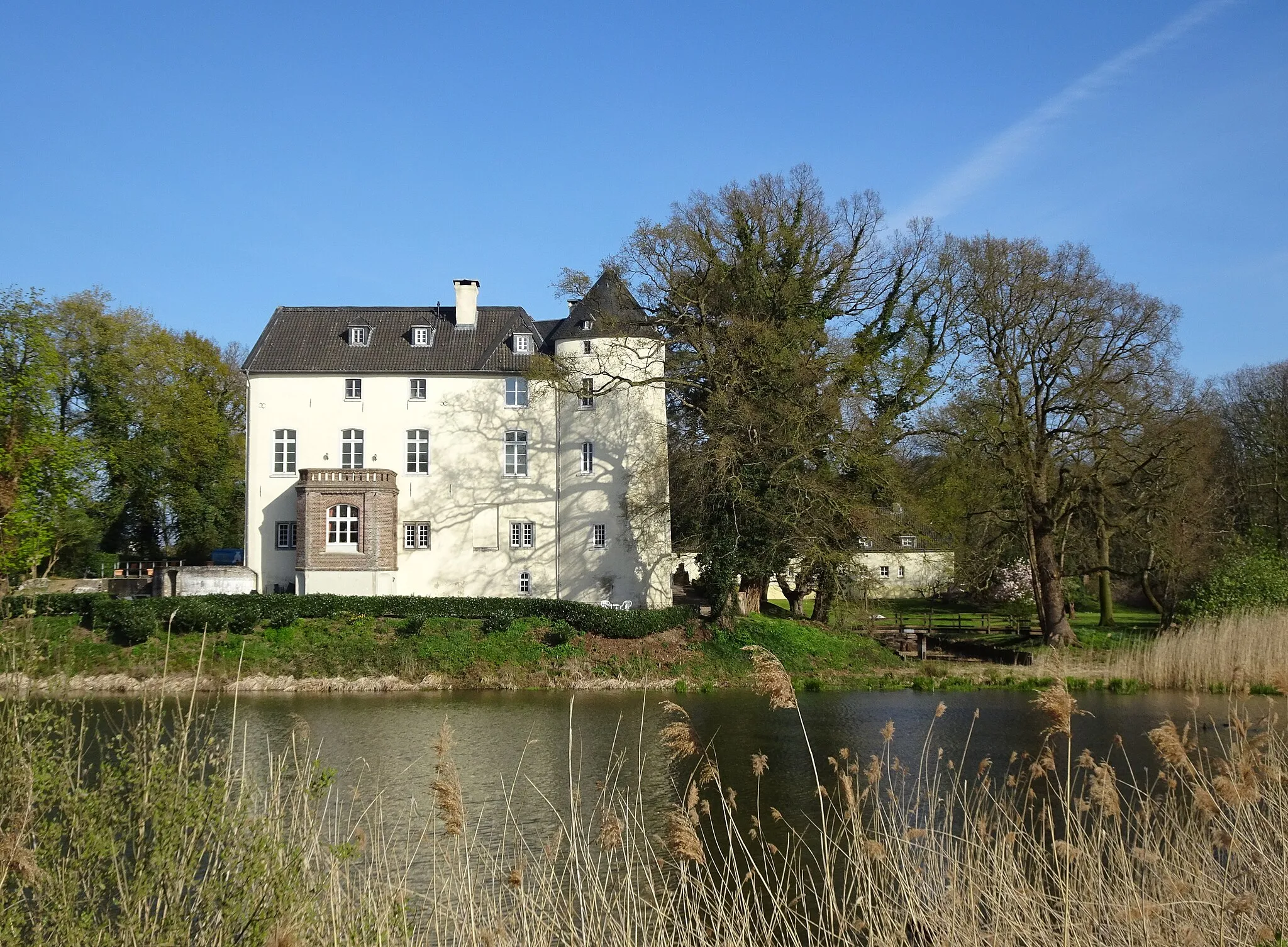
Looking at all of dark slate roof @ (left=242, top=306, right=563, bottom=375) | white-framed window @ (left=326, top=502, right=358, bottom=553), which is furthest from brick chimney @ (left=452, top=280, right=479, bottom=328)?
white-framed window @ (left=326, top=502, right=358, bottom=553)

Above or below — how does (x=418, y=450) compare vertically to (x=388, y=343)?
below

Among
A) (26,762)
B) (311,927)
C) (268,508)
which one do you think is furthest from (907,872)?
(268,508)

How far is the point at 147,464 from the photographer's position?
3803 centimetres

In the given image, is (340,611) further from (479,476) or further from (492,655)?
(479,476)

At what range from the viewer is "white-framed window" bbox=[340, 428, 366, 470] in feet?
104

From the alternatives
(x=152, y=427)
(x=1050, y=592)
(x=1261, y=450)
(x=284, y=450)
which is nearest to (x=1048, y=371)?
(x=1050, y=592)

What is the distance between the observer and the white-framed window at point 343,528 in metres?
29.9

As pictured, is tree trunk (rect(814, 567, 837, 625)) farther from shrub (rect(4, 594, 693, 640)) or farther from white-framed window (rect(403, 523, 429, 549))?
white-framed window (rect(403, 523, 429, 549))

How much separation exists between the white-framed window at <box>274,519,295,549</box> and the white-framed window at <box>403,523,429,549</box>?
3.18 metres

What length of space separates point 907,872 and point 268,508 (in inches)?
1092

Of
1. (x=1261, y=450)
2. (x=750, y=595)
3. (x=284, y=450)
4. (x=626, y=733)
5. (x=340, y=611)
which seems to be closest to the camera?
(x=626, y=733)

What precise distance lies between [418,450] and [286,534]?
4.52 meters

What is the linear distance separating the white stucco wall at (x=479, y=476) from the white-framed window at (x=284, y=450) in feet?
0.47

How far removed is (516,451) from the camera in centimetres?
3216
